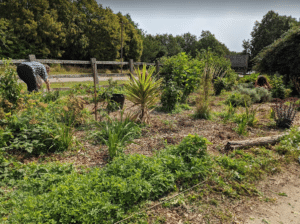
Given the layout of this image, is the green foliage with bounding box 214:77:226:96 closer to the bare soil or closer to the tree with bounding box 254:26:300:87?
the tree with bounding box 254:26:300:87

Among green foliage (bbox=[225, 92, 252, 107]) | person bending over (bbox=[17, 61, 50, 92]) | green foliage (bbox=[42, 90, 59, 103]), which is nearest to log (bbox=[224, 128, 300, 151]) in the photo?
green foliage (bbox=[225, 92, 252, 107])

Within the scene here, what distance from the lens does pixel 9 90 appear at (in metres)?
3.69

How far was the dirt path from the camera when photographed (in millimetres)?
2246

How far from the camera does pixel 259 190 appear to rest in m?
2.75

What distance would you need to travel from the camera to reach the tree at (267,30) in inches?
1561

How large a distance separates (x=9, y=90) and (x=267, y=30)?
50.0 metres

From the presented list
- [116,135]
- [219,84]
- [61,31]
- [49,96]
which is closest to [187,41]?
[61,31]

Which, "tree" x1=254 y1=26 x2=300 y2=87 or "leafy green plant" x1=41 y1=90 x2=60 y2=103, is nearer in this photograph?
"leafy green plant" x1=41 y1=90 x2=60 y2=103

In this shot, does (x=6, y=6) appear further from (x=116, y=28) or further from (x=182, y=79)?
(x=182, y=79)

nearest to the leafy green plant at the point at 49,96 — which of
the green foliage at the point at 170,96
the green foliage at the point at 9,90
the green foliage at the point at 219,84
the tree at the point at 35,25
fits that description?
the green foliage at the point at 9,90

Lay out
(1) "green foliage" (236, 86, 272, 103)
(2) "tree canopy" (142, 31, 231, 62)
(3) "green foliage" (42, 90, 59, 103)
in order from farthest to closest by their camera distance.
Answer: (2) "tree canopy" (142, 31, 231, 62)
(1) "green foliage" (236, 86, 272, 103)
(3) "green foliage" (42, 90, 59, 103)

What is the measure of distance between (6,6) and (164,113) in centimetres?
2148

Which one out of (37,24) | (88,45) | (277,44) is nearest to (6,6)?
(37,24)

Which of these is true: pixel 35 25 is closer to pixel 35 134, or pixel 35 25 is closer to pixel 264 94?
pixel 35 134
